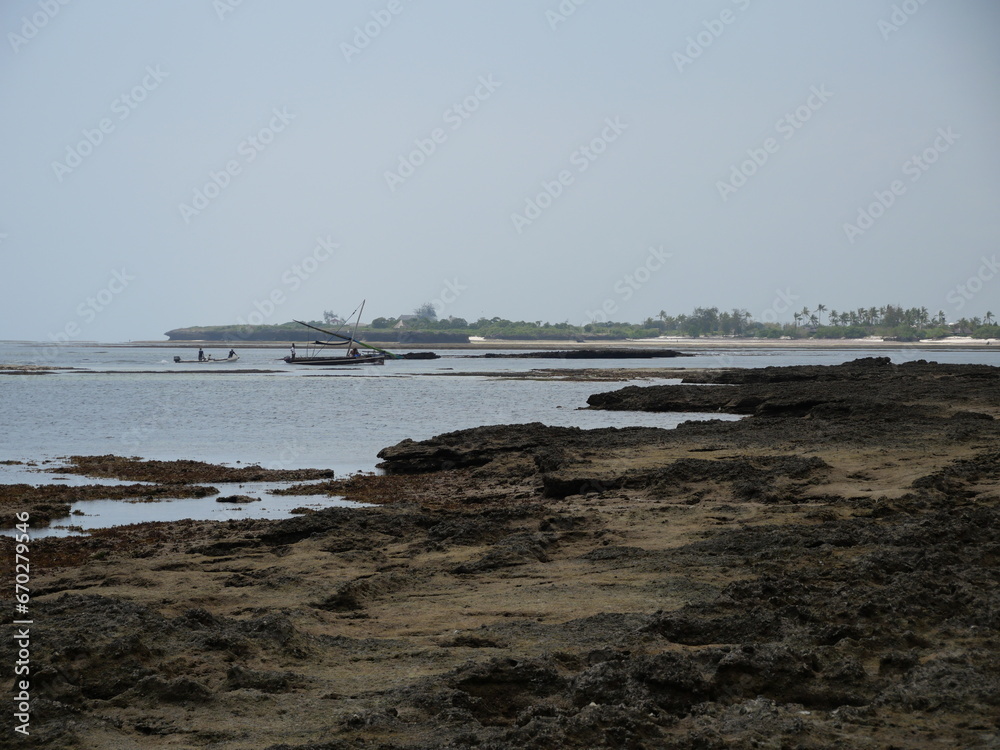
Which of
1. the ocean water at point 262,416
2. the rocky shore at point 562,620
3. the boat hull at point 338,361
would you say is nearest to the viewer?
the rocky shore at point 562,620

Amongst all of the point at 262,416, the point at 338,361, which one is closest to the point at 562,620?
the point at 262,416

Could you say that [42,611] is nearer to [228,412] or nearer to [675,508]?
[675,508]

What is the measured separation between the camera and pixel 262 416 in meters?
40.2

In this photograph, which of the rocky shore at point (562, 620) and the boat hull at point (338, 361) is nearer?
the rocky shore at point (562, 620)

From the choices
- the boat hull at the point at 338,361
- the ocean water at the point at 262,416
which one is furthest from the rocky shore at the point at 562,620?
the boat hull at the point at 338,361

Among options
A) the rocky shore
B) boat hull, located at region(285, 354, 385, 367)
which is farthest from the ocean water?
boat hull, located at region(285, 354, 385, 367)

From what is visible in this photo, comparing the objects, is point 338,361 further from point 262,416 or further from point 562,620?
point 562,620

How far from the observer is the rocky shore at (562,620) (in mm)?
5980

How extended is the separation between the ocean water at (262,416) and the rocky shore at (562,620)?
19.9 feet

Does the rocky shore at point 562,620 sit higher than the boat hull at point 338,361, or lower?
lower

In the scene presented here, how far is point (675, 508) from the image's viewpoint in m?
14.7

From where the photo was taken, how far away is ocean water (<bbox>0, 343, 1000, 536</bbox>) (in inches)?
1094

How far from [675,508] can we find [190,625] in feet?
28.1

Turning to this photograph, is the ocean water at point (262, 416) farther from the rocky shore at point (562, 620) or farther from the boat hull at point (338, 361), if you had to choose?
the boat hull at point (338, 361)
